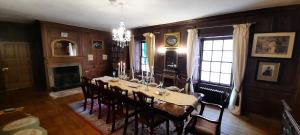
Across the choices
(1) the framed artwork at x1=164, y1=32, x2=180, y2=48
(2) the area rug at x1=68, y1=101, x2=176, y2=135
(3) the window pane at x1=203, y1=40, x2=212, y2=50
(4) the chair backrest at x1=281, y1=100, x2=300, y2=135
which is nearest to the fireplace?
(2) the area rug at x1=68, y1=101, x2=176, y2=135

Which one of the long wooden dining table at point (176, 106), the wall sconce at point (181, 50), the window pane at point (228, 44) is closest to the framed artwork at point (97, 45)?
the wall sconce at point (181, 50)

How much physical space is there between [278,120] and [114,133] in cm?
352

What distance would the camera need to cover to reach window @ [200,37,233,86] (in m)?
3.73

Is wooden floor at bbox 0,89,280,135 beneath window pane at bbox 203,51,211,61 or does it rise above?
beneath

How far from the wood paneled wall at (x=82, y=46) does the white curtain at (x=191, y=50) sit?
167 inches

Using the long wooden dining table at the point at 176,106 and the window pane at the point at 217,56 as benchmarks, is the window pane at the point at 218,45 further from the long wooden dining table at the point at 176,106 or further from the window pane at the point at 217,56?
the long wooden dining table at the point at 176,106

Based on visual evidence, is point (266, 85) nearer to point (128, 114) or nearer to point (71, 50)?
point (128, 114)

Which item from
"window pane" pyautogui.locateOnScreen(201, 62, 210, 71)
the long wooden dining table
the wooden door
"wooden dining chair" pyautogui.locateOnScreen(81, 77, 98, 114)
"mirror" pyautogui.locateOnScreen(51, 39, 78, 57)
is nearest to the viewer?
the long wooden dining table

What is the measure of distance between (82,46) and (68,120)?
357 centimetres

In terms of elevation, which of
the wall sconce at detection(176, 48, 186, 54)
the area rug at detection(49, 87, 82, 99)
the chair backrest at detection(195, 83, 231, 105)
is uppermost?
the wall sconce at detection(176, 48, 186, 54)

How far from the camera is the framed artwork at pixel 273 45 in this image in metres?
2.77

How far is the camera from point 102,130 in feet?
8.76

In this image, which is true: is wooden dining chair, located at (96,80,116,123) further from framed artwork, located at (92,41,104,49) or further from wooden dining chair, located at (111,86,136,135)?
framed artwork, located at (92,41,104,49)

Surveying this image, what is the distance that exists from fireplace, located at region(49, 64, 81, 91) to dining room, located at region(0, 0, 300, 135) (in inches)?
1.5
